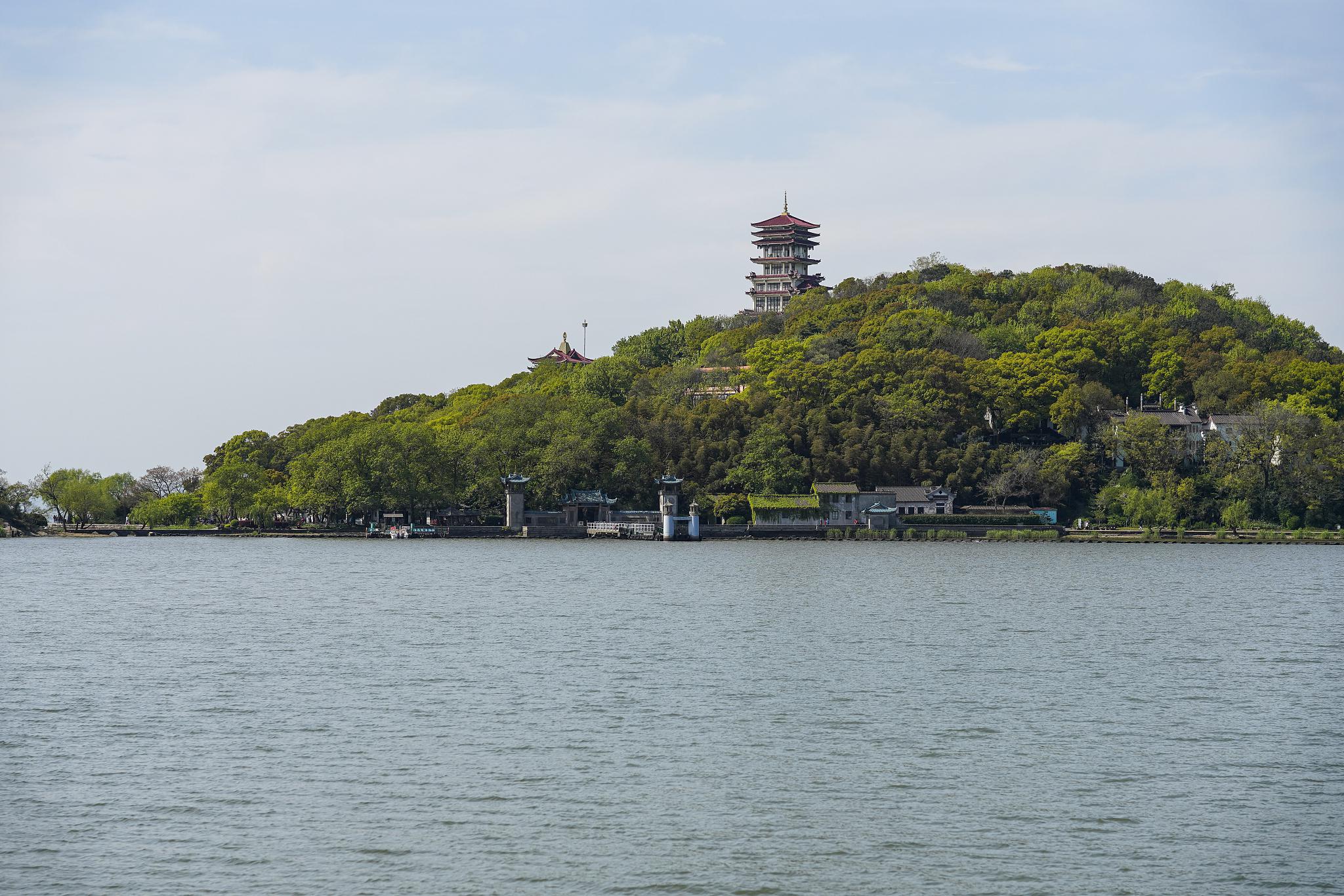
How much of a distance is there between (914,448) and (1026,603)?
3826 centimetres

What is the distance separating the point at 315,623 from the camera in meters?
30.8

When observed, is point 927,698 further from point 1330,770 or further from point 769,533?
point 769,533

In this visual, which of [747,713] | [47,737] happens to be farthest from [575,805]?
[47,737]

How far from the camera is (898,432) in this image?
74.4m

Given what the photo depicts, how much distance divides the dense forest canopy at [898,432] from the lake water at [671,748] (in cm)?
3654

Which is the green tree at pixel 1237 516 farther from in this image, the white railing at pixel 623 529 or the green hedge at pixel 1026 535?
the white railing at pixel 623 529

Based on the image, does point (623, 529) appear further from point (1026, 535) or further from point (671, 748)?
point (671, 748)

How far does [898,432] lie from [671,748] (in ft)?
193

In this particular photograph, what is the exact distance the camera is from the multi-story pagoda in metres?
111

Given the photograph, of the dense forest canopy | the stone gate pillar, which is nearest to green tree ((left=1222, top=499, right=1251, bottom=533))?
the dense forest canopy

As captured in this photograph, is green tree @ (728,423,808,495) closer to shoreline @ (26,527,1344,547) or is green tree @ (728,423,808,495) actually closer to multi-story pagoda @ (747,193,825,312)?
shoreline @ (26,527,1344,547)

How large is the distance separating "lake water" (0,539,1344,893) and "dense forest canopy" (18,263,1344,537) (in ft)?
120

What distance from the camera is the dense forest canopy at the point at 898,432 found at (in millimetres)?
70625

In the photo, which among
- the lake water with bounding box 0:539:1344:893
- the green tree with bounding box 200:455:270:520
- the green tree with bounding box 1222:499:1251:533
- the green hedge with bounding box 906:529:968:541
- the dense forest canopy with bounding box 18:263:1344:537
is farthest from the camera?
the green tree with bounding box 200:455:270:520
